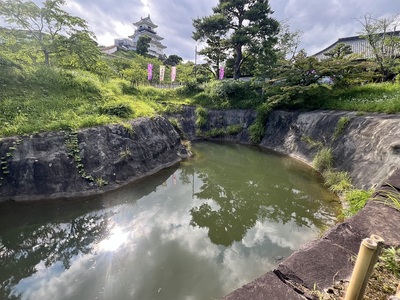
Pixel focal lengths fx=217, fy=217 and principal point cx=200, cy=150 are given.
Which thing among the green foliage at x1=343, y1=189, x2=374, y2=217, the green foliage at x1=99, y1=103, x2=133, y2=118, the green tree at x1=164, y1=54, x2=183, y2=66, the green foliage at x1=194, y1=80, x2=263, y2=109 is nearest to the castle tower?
the green tree at x1=164, y1=54, x2=183, y2=66

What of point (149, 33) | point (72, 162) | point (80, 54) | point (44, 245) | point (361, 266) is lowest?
point (44, 245)

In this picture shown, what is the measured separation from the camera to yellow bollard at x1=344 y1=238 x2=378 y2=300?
4.35 feet

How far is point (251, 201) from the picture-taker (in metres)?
6.52

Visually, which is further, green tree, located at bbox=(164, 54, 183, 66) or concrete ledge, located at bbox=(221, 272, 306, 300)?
green tree, located at bbox=(164, 54, 183, 66)

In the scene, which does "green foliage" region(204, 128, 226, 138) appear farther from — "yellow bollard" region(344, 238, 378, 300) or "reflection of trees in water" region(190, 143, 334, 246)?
"yellow bollard" region(344, 238, 378, 300)

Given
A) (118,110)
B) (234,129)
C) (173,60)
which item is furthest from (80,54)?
(173,60)

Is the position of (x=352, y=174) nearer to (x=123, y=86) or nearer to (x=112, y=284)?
(x=112, y=284)

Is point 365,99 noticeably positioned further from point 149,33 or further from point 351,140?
point 149,33

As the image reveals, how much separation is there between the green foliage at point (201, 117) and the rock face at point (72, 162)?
7.38m

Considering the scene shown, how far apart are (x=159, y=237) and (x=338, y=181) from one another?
18.8 ft

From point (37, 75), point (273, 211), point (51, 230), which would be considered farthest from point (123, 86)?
point (273, 211)

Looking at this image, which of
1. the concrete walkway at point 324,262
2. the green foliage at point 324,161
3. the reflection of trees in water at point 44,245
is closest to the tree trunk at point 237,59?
the green foliage at point 324,161

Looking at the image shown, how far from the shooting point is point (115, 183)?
6961mm

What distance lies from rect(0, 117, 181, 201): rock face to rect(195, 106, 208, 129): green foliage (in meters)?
7.38
